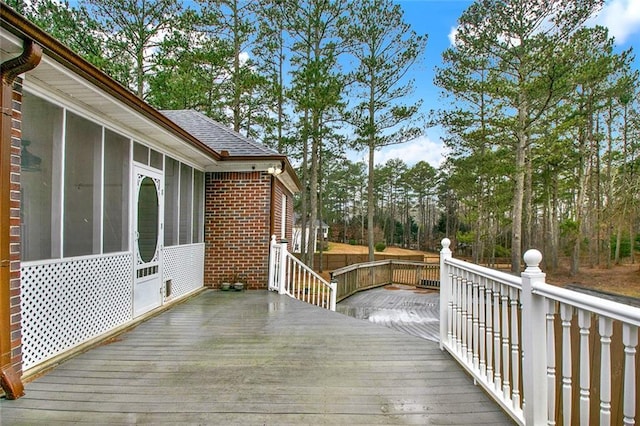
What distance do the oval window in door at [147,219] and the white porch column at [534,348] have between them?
4687mm

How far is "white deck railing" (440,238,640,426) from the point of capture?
1479 millimetres

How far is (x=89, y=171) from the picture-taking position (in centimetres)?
370

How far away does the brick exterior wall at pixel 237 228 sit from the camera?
7.15 metres

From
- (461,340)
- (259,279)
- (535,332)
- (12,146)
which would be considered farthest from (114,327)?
(535,332)

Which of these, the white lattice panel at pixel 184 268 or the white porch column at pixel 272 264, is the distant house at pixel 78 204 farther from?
the white porch column at pixel 272 264

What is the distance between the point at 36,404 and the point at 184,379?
0.98 meters

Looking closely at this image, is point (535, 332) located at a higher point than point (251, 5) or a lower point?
lower

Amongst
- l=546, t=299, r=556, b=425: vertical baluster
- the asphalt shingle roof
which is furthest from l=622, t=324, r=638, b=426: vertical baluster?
the asphalt shingle roof

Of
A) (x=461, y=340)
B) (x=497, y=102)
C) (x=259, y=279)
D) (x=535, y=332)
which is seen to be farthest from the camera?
(x=497, y=102)

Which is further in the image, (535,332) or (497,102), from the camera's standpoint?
(497,102)

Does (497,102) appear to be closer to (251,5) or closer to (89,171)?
(251,5)

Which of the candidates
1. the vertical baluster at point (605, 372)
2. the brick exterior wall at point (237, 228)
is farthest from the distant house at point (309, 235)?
the vertical baluster at point (605, 372)

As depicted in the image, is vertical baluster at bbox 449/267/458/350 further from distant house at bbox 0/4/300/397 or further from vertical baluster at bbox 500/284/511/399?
distant house at bbox 0/4/300/397

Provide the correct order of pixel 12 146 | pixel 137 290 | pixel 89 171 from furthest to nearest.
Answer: pixel 137 290 → pixel 89 171 → pixel 12 146
